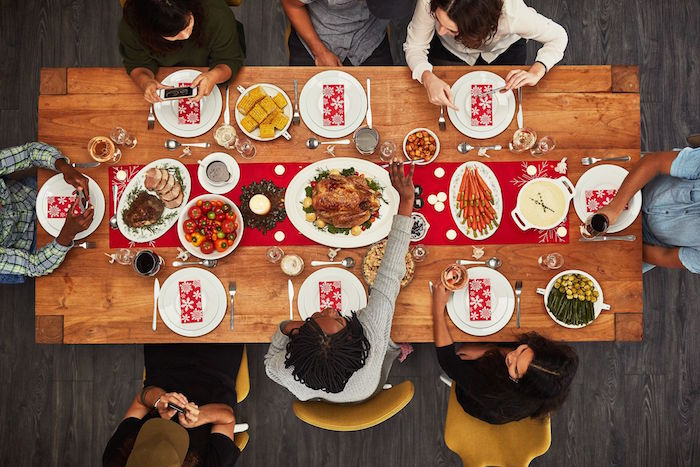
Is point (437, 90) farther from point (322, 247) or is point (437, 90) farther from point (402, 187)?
point (322, 247)

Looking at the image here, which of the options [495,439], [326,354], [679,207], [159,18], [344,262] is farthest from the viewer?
[495,439]

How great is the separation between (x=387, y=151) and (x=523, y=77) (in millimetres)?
755

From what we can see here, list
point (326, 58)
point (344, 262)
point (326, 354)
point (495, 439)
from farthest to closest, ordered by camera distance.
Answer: point (326, 58) < point (495, 439) < point (344, 262) < point (326, 354)

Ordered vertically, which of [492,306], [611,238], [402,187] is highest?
[402,187]

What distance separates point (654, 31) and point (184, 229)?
3.65 meters

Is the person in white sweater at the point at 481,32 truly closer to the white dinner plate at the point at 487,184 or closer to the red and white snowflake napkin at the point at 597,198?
the white dinner plate at the point at 487,184

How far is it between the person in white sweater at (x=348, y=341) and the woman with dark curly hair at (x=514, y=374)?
327mm

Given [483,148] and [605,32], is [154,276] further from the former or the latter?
Result: [605,32]

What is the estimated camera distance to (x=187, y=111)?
2402 mm

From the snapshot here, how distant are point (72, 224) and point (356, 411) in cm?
160

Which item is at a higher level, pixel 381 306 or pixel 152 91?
pixel 152 91

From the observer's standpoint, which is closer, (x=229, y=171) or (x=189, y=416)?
(x=189, y=416)

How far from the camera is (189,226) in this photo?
225cm

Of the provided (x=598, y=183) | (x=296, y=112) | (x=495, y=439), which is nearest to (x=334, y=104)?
(x=296, y=112)
